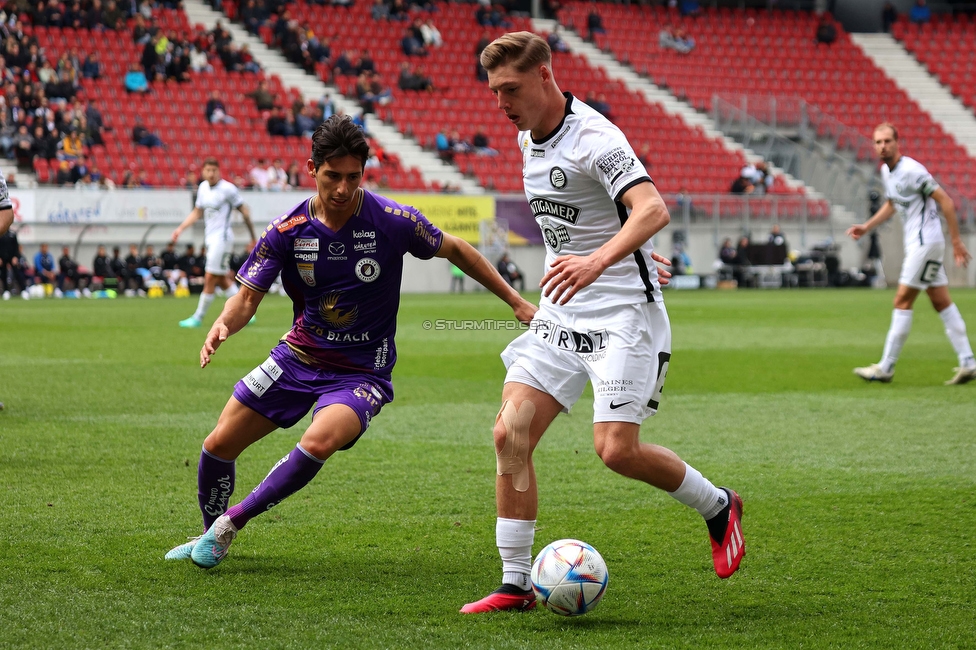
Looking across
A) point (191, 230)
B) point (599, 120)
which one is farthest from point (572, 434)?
point (191, 230)

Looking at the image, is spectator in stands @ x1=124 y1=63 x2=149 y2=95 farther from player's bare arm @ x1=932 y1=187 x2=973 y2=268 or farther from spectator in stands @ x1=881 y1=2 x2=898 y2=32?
spectator in stands @ x1=881 y1=2 x2=898 y2=32

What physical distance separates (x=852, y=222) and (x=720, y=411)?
86.7ft

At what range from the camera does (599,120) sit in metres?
4.40

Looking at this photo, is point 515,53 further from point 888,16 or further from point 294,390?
point 888,16

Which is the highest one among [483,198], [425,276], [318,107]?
[318,107]

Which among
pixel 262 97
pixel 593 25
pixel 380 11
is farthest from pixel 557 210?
pixel 593 25

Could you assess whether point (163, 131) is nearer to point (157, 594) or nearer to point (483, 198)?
point (483, 198)

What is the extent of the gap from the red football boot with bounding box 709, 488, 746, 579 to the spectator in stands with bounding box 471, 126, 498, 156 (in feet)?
91.2

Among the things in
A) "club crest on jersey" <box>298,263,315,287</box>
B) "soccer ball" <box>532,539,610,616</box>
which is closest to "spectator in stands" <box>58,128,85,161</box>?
"club crest on jersey" <box>298,263,315,287</box>

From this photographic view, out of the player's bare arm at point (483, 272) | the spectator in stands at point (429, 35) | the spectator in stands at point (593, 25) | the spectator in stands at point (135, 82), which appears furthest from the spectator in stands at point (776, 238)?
the player's bare arm at point (483, 272)

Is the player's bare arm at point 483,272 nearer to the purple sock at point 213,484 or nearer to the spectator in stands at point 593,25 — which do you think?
the purple sock at point 213,484

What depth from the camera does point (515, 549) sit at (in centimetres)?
423

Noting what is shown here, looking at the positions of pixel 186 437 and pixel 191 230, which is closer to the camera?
pixel 186 437

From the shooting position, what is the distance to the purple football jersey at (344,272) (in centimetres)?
475
